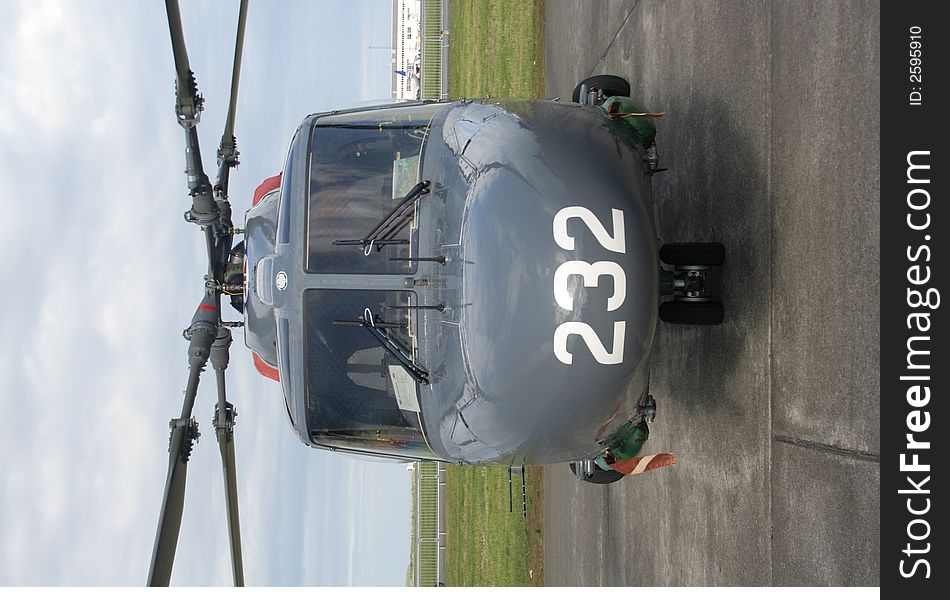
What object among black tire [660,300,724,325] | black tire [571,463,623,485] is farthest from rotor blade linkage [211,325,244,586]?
black tire [660,300,724,325]

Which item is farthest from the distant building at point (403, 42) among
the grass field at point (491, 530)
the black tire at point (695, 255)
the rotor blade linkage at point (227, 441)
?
the black tire at point (695, 255)

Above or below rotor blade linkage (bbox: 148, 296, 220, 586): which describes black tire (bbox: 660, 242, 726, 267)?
above

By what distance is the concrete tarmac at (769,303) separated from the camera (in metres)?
4.09

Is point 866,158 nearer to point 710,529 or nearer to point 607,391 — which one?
point 607,391

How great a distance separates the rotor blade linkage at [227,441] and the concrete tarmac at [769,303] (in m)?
3.39

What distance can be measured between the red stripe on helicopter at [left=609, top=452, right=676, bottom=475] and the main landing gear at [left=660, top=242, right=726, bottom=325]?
3.01 ft

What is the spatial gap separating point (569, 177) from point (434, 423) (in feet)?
5.37

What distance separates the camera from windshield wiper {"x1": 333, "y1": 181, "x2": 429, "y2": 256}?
4.55m

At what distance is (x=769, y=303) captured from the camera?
4.84m

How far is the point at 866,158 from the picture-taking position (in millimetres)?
4035

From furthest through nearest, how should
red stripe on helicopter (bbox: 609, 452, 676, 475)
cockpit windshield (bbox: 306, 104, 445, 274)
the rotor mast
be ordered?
the rotor mast → red stripe on helicopter (bbox: 609, 452, 676, 475) → cockpit windshield (bbox: 306, 104, 445, 274)

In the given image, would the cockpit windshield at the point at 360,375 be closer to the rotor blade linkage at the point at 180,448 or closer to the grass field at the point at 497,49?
the rotor blade linkage at the point at 180,448

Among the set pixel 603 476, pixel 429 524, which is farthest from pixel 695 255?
pixel 429 524

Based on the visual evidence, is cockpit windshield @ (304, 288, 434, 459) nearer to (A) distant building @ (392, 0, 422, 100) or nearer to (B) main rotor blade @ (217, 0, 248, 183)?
(B) main rotor blade @ (217, 0, 248, 183)
